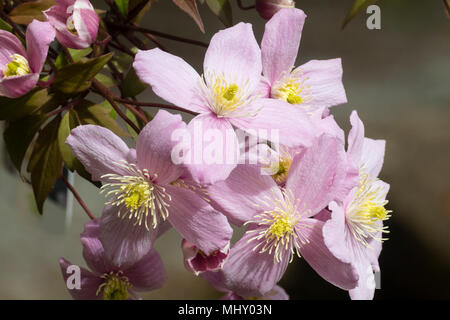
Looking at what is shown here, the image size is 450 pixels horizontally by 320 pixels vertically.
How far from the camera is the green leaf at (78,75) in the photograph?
33cm

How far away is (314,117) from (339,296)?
969 mm

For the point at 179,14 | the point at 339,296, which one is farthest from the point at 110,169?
the point at 339,296

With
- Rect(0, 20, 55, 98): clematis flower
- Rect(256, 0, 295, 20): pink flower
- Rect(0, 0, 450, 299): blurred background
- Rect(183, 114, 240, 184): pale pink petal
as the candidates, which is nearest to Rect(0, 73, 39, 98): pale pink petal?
Rect(0, 20, 55, 98): clematis flower

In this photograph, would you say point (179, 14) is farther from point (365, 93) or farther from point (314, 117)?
point (314, 117)

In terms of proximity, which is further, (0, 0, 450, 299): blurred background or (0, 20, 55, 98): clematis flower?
(0, 0, 450, 299): blurred background

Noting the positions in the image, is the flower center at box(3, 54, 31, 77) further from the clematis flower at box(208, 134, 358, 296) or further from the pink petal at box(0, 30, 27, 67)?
the clematis flower at box(208, 134, 358, 296)

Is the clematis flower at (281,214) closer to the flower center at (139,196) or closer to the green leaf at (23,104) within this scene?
the flower center at (139,196)

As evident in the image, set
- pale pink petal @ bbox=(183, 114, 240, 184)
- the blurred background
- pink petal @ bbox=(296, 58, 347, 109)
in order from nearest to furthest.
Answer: pale pink petal @ bbox=(183, 114, 240, 184), pink petal @ bbox=(296, 58, 347, 109), the blurred background

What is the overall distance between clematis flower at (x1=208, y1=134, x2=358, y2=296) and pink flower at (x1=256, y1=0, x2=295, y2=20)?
0.53 ft

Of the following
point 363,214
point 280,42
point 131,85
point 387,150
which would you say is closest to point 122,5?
point 131,85

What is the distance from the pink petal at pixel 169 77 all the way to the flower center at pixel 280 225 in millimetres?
77

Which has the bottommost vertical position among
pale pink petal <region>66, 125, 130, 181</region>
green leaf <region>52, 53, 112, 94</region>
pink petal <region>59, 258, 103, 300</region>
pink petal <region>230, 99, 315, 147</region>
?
pink petal <region>59, 258, 103, 300</region>

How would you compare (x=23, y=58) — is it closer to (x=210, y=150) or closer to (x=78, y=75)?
(x=78, y=75)

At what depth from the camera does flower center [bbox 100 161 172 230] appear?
0.31 m
